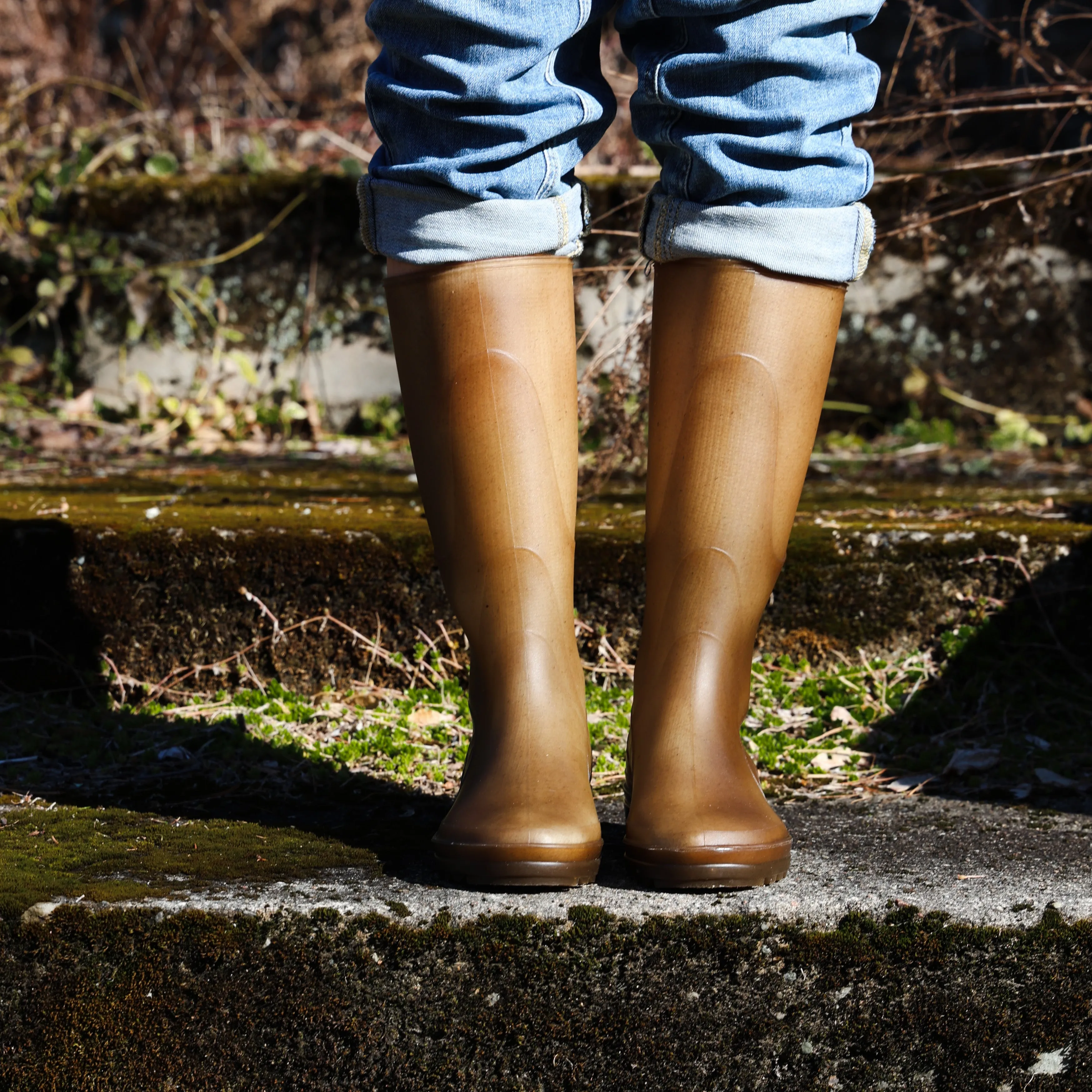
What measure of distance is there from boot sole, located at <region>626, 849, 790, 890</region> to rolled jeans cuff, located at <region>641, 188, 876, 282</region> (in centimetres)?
54

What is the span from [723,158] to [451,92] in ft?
0.80

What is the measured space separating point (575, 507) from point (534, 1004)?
1.47ft

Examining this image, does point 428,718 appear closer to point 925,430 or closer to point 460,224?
point 460,224

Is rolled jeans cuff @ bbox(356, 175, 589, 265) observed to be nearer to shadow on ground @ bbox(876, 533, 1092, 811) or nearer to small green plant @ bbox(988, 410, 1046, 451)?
shadow on ground @ bbox(876, 533, 1092, 811)

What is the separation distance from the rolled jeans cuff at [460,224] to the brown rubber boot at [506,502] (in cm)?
2

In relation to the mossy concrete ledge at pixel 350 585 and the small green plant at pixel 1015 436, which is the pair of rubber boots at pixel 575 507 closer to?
the mossy concrete ledge at pixel 350 585

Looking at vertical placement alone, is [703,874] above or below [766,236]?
below

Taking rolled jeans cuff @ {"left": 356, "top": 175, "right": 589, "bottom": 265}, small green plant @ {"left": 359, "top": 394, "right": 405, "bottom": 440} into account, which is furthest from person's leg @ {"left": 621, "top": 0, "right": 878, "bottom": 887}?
small green plant @ {"left": 359, "top": 394, "right": 405, "bottom": 440}

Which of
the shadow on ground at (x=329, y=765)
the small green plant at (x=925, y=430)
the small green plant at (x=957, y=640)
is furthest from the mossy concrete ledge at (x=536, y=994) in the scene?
the small green plant at (x=925, y=430)

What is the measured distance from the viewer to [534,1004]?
95 centimetres

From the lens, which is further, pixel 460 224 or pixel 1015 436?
pixel 1015 436

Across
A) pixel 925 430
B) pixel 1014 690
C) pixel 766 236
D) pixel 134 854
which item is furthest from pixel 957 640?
pixel 925 430

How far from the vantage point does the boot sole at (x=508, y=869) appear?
1006 millimetres

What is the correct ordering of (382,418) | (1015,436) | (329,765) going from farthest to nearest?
(382,418) → (1015,436) → (329,765)
